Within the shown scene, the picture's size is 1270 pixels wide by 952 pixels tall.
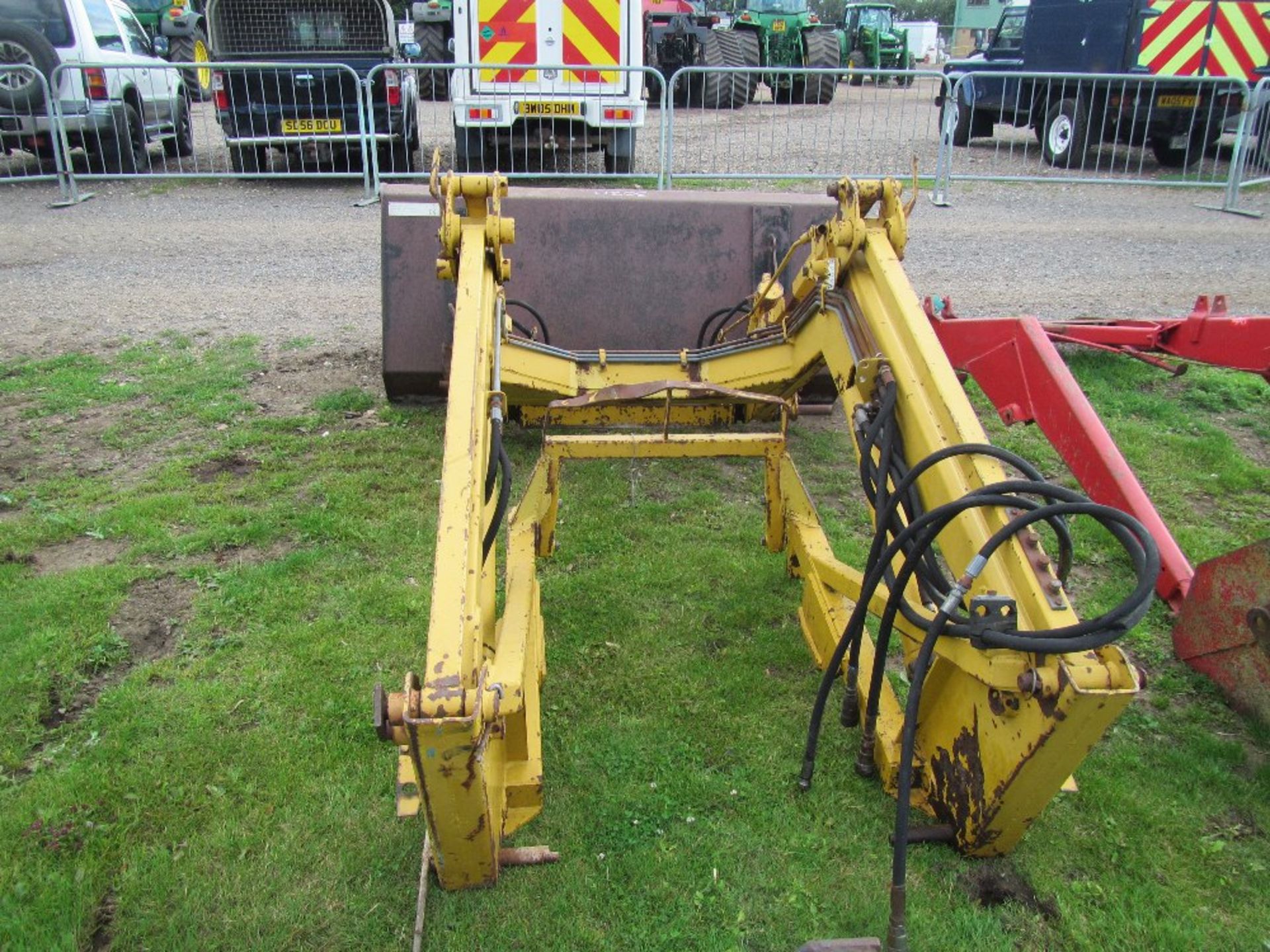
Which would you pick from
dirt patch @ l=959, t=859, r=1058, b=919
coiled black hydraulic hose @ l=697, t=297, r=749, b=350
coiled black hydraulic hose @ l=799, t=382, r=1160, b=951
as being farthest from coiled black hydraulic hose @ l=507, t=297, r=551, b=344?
dirt patch @ l=959, t=859, r=1058, b=919

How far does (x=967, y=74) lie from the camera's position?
9.84 metres

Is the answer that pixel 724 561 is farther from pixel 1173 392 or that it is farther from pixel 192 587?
pixel 1173 392

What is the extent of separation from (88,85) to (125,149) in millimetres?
833

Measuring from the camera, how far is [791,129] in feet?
49.1

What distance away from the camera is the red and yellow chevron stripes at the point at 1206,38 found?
11.8m

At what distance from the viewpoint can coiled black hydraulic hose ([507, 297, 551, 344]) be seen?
4.47 meters

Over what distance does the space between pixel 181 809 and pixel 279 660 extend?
2.12 feet

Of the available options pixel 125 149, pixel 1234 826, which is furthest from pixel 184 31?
pixel 1234 826

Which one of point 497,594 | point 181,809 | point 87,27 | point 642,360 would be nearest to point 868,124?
point 87,27

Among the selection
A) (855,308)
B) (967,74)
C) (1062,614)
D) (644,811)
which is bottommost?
(644,811)

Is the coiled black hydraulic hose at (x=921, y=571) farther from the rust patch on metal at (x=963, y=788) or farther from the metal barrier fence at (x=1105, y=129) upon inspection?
the metal barrier fence at (x=1105, y=129)

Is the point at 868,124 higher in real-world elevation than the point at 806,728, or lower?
higher

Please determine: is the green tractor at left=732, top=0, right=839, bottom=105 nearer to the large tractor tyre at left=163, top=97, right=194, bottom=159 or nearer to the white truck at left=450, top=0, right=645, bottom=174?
the white truck at left=450, top=0, right=645, bottom=174

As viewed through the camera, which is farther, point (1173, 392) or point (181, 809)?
point (1173, 392)
